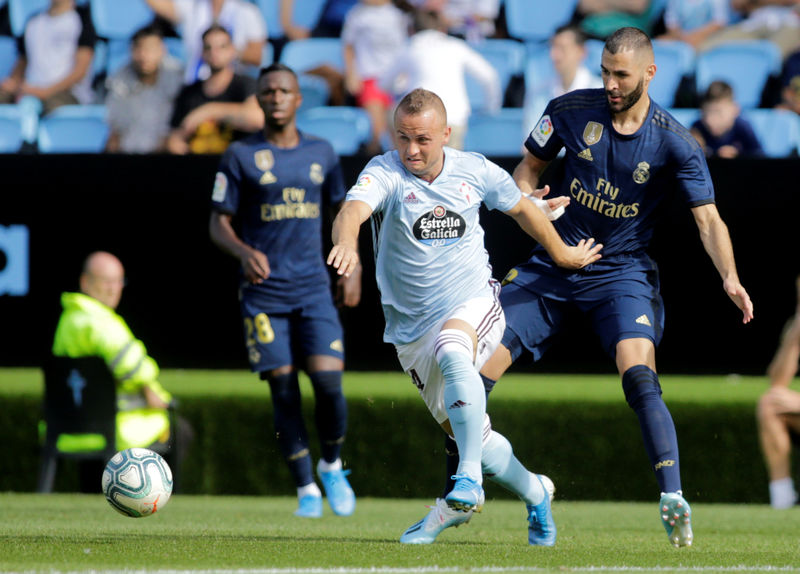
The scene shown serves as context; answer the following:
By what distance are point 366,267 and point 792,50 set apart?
4.84 m

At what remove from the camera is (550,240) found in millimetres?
6133

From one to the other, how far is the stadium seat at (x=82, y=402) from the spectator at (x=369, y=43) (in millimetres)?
4318

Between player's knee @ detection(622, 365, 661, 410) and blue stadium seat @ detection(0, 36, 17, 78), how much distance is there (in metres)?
10.3

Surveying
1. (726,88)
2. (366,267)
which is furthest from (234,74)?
(726,88)

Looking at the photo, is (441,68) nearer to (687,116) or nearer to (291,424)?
(687,116)

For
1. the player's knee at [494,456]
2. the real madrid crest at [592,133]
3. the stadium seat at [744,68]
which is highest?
the stadium seat at [744,68]

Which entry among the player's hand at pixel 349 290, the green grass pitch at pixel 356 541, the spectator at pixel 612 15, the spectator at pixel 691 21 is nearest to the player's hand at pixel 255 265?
the player's hand at pixel 349 290

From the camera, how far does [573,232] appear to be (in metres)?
6.41

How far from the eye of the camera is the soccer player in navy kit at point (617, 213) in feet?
19.9

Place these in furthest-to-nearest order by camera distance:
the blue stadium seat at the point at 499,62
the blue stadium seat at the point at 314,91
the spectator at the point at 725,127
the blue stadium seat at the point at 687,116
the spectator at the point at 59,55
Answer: the spectator at the point at 59,55, the blue stadium seat at the point at 314,91, the blue stadium seat at the point at 499,62, the blue stadium seat at the point at 687,116, the spectator at the point at 725,127

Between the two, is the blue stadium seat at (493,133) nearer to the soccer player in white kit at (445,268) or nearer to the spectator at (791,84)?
the spectator at (791,84)

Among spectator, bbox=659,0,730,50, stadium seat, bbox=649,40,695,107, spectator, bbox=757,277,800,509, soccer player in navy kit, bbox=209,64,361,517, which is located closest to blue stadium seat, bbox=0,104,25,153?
soccer player in navy kit, bbox=209,64,361,517

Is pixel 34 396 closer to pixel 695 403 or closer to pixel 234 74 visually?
pixel 234 74

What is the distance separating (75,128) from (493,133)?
4.14 m
